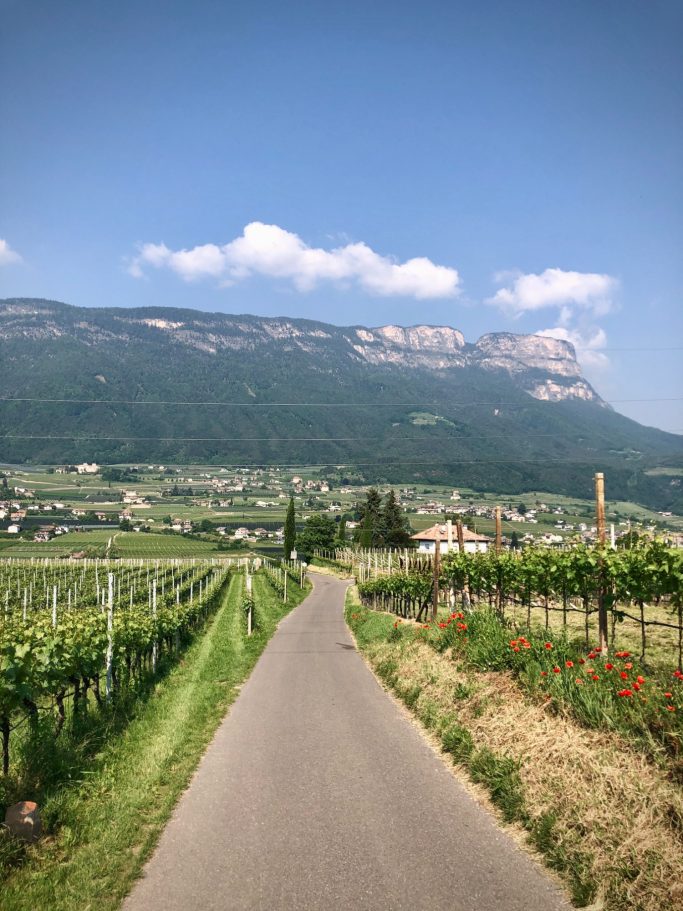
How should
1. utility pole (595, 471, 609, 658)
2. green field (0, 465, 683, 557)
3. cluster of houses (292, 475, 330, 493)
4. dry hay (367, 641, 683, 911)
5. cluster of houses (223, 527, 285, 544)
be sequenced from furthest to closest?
cluster of houses (292, 475, 330, 493) < cluster of houses (223, 527, 285, 544) < green field (0, 465, 683, 557) < utility pole (595, 471, 609, 658) < dry hay (367, 641, 683, 911)

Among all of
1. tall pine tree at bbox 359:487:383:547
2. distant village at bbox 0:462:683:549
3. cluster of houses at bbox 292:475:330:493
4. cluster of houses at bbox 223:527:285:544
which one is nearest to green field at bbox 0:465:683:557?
distant village at bbox 0:462:683:549

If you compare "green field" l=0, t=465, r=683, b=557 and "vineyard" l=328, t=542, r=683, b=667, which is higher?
"vineyard" l=328, t=542, r=683, b=667

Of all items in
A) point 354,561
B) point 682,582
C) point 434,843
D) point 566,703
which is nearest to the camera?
point 434,843

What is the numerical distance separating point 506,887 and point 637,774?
1739mm

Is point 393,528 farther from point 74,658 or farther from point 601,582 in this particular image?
point 74,658

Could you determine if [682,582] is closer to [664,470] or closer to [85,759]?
[85,759]

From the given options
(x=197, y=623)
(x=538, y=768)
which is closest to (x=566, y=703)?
(x=538, y=768)

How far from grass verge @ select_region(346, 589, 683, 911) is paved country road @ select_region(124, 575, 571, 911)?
0.29m

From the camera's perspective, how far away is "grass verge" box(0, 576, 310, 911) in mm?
5113

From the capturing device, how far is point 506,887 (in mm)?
5145

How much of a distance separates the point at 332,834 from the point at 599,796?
2.40 meters

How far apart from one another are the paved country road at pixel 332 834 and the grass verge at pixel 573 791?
0.29m

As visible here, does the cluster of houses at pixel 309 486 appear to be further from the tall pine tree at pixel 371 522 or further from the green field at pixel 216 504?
the tall pine tree at pixel 371 522

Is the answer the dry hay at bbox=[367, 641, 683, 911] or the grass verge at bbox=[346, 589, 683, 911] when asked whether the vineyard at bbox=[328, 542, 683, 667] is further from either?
the dry hay at bbox=[367, 641, 683, 911]
